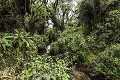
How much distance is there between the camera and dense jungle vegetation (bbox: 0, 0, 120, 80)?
584cm

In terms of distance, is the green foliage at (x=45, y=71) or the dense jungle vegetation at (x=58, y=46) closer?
the green foliage at (x=45, y=71)

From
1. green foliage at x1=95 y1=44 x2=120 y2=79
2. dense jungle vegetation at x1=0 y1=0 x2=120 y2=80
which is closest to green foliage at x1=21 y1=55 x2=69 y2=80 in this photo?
dense jungle vegetation at x1=0 y1=0 x2=120 y2=80

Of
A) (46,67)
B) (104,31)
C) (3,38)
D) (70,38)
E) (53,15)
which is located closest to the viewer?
(46,67)

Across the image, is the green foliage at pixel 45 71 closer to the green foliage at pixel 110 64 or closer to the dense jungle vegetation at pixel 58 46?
the dense jungle vegetation at pixel 58 46

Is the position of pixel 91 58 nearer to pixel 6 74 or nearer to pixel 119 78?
pixel 119 78

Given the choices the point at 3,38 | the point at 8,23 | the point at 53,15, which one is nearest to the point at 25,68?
the point at 3,38

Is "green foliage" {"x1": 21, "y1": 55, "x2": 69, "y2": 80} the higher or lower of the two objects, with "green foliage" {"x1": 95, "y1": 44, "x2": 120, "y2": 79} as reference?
higher

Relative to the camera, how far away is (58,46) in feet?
37.7

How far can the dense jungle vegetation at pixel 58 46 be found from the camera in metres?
5.84

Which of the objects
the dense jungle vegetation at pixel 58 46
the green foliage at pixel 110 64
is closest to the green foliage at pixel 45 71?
the dense jungle vegetation at pixel 58 46

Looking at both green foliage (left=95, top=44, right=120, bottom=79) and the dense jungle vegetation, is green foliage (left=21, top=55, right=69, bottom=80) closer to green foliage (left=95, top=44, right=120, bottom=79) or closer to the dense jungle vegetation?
the dense jungle vegetation

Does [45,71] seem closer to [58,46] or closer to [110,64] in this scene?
[110,64]

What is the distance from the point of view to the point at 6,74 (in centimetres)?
609

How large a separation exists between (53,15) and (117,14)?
10.2 meters
